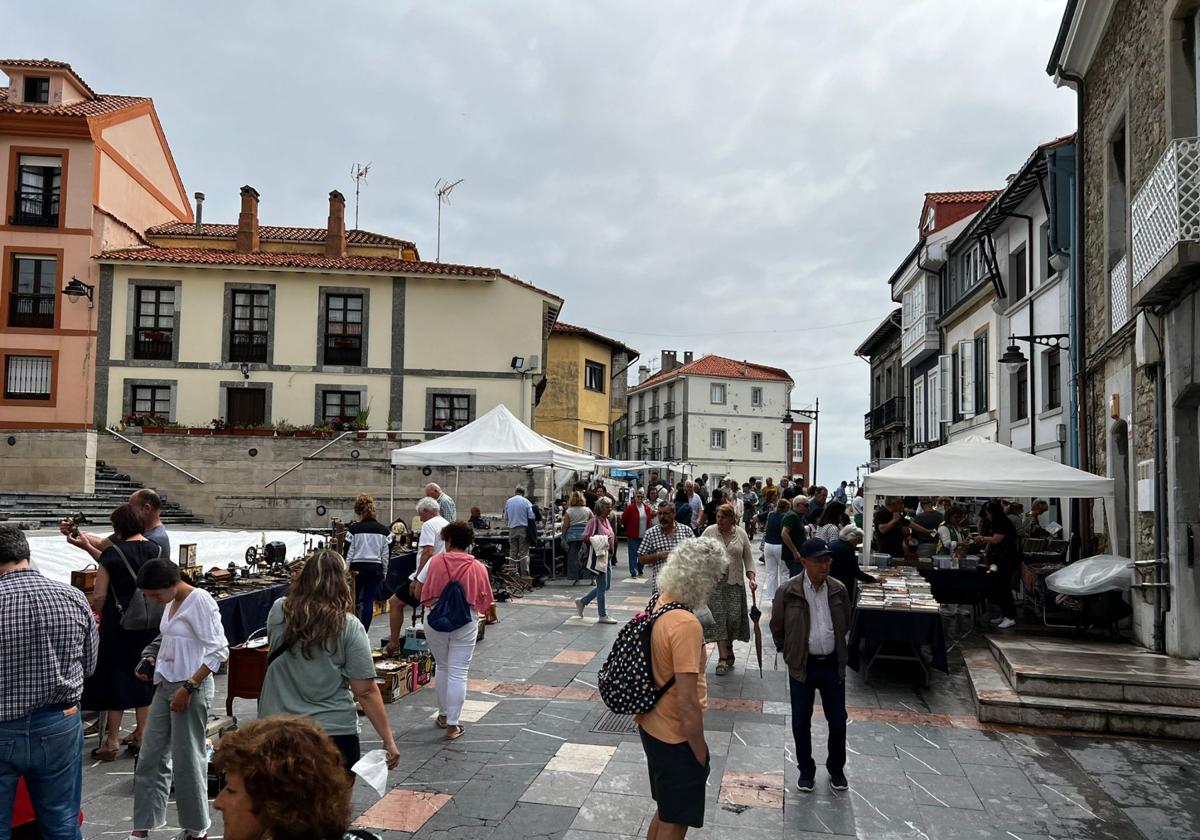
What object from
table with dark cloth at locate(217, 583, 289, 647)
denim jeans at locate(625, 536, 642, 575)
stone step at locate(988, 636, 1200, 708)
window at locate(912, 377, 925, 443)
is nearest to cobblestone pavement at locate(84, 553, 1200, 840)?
stone step at locate(988, 636, 1200, 708)

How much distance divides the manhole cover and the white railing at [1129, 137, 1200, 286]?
6237 mm

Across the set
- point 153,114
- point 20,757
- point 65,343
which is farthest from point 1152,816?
point 153,114

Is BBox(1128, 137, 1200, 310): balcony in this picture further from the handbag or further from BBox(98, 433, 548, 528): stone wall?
BBox(98, 433, 548, 528): stone wall

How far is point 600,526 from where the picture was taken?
12258 millimetres

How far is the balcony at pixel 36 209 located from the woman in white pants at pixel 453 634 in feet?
83.0

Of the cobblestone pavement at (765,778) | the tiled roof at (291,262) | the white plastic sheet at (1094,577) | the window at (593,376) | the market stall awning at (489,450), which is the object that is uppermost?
the tiled roof at (291,262)

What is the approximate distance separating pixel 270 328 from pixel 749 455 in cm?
3851

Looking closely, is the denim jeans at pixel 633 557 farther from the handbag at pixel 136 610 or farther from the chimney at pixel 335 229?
the chimney at pixel 335 229

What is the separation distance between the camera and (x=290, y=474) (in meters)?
23.1

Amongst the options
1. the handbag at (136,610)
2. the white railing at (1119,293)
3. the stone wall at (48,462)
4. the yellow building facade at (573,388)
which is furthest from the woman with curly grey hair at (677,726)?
the yellow building facade at (573,388)

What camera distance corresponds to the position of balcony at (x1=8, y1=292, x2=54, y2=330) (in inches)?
1021

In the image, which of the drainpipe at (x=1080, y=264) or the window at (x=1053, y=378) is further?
the window at (x=1053, y=378)

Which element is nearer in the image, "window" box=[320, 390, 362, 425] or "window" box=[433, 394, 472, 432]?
"window" box=[320, 390, 362, 425]

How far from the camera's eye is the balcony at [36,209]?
25.8 metres
